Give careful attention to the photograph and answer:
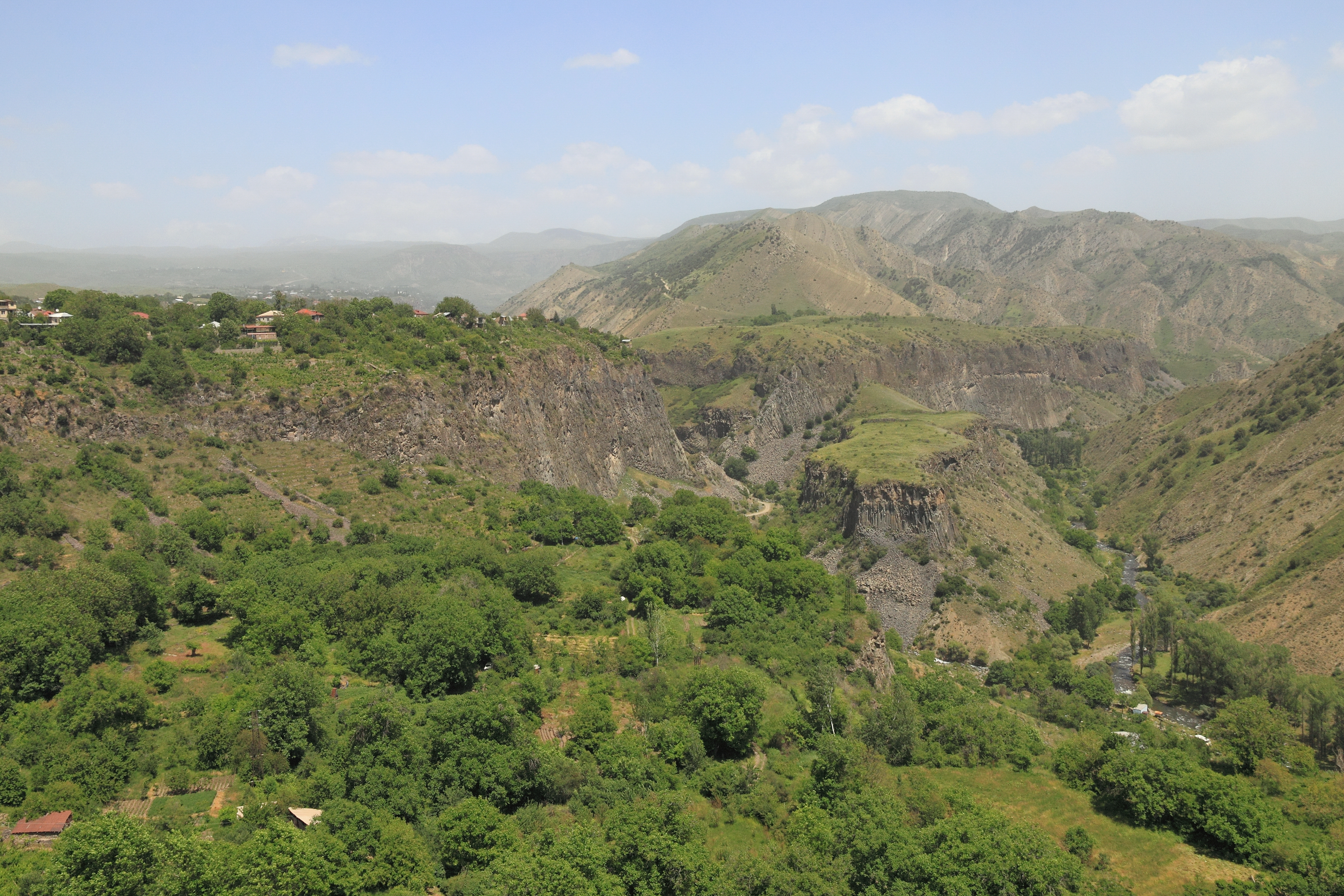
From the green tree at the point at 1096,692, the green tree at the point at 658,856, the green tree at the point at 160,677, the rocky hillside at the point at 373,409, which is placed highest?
the rocky hillside at the point at 373,409

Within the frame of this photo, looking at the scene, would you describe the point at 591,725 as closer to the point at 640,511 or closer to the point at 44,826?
the point at 44,826

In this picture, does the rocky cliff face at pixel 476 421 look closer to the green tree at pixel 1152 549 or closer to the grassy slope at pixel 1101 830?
the grassy slope at pixel 1101 830

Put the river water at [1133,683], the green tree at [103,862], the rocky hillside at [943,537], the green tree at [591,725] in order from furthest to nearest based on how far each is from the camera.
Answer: the rocky hillside at [943,537] < the river water at [1133,683] < the green tree at [591,725] < the green tree at [103,862]

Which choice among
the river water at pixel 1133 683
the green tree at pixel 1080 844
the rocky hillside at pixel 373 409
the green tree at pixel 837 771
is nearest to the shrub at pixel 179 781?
the green tree at pixel 837 771

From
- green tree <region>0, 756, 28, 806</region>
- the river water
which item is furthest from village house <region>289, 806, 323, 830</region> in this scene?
the river water

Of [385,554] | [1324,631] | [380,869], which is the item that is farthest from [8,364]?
[1324,631]

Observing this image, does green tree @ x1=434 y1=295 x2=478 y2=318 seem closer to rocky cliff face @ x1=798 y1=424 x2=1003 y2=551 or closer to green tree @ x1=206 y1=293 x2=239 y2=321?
green tree @ x1=206 y1=293 x2=239 y2=321

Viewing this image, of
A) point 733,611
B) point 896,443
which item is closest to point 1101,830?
point 733,611
